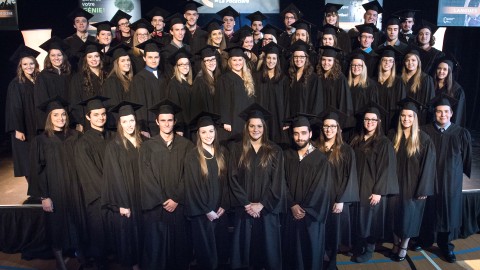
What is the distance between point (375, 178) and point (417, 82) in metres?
1.59

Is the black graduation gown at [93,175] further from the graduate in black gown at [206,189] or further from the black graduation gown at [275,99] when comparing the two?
the black graduation gown at [275,99]

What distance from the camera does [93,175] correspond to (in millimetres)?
4258

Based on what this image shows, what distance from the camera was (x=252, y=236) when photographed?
14.1 feet

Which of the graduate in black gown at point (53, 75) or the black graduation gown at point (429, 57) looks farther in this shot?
the black graduation gown at point (429, 57)

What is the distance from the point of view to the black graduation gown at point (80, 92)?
5.20 meters

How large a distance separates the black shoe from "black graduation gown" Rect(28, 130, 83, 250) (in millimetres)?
4072

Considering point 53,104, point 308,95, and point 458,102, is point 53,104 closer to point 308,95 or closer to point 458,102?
point 308,95

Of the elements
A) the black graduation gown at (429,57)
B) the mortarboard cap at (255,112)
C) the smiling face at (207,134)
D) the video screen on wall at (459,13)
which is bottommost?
the smiling face at (207,134)

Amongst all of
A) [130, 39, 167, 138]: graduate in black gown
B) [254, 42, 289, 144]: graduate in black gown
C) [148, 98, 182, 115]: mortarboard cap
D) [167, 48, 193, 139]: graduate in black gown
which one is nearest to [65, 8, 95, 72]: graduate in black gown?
[130, 39, 167, 138]: graduate in black gown

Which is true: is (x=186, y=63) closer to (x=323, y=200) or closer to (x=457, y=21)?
(x=323, y=200)

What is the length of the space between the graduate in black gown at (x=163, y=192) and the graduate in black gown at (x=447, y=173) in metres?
2.82

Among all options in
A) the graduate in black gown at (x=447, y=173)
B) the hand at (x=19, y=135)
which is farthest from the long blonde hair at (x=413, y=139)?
the hand at (x=19, y=135)

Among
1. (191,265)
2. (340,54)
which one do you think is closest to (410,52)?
(340,54)

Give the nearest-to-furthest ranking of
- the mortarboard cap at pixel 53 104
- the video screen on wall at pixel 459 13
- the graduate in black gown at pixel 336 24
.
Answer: the mortarboard cap at pixel 53 104
the graduate in black gown at pixel 336 24
the video screen on wall at pixel 459 13
